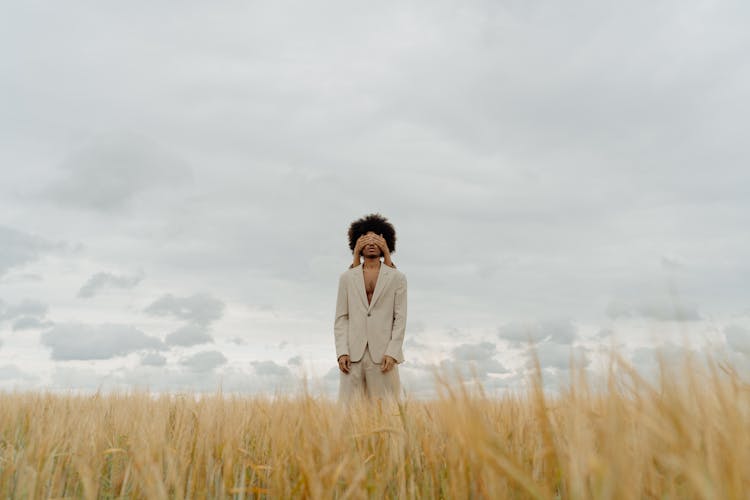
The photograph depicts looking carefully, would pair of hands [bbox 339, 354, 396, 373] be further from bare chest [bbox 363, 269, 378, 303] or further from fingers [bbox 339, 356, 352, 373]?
bare chest [bbox 363, 269, 378, 303]

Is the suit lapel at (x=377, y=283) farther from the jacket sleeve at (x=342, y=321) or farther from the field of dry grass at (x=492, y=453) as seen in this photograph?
the field of dry grass at (x=492, y=453)

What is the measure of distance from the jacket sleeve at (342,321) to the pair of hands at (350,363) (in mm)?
109

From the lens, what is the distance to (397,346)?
6711 millimetres

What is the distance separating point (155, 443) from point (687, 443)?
1845 mm

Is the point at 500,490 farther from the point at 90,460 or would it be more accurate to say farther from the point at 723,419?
the point at 90,460

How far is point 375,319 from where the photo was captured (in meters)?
6.87

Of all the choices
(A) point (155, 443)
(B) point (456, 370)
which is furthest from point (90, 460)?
(B) point (456, 370)

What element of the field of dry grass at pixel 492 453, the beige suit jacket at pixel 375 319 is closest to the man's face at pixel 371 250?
the beige suit jacket at pixel 375 319

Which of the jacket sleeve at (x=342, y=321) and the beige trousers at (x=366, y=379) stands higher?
the jacket sleeve at (x=342, y=321)

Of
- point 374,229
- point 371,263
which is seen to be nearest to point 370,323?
point 371,263

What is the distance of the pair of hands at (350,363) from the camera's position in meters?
6.62

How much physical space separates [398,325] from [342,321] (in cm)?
73

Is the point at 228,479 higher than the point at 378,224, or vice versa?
the point at 378,224

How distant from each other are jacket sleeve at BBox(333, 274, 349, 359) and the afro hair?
4.38 feet
